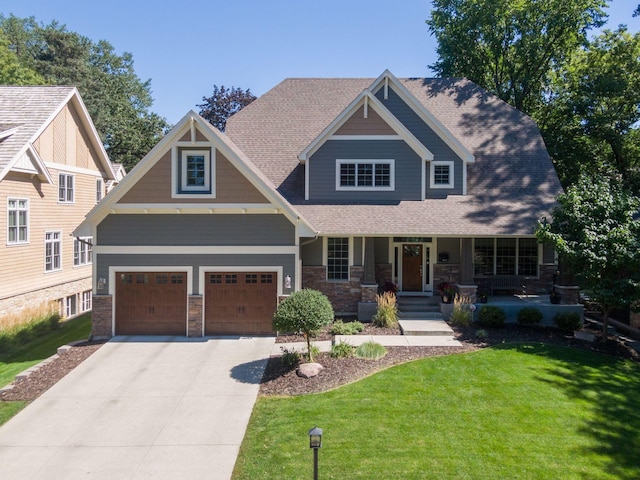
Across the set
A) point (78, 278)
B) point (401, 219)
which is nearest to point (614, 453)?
point (401, 219)

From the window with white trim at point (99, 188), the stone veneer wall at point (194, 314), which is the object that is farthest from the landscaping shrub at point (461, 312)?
the window with white trim at point (99, 188)

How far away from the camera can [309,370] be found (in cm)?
1138

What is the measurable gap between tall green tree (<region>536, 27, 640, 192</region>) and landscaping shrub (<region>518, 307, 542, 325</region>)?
1066 cm

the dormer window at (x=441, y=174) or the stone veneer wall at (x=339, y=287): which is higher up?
the dormer window at (x=441, y=174)

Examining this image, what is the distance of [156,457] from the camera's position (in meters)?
8.18

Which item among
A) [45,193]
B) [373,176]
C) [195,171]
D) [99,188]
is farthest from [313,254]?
[99,188]

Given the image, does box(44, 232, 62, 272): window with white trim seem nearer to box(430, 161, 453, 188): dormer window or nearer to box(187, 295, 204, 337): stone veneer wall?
box(187, 295, 204, 337): stone veneer wall

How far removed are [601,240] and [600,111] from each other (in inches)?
530

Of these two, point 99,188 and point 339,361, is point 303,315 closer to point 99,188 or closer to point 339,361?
point 339,361

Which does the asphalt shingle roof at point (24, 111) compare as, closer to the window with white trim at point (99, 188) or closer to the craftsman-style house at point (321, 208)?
the window with white trim at point (99, 188)

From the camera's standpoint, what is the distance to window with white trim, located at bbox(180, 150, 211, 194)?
14.9 metres

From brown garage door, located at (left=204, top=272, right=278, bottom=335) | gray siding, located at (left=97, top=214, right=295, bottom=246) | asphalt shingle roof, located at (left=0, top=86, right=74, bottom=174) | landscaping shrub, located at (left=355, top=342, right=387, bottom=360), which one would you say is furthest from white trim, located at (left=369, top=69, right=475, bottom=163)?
asphalt shingle roof, located at (left=0, top=86, right=74, bottom=174)

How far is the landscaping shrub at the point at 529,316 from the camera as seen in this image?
15.4m

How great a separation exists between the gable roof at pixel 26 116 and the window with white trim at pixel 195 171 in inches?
283
